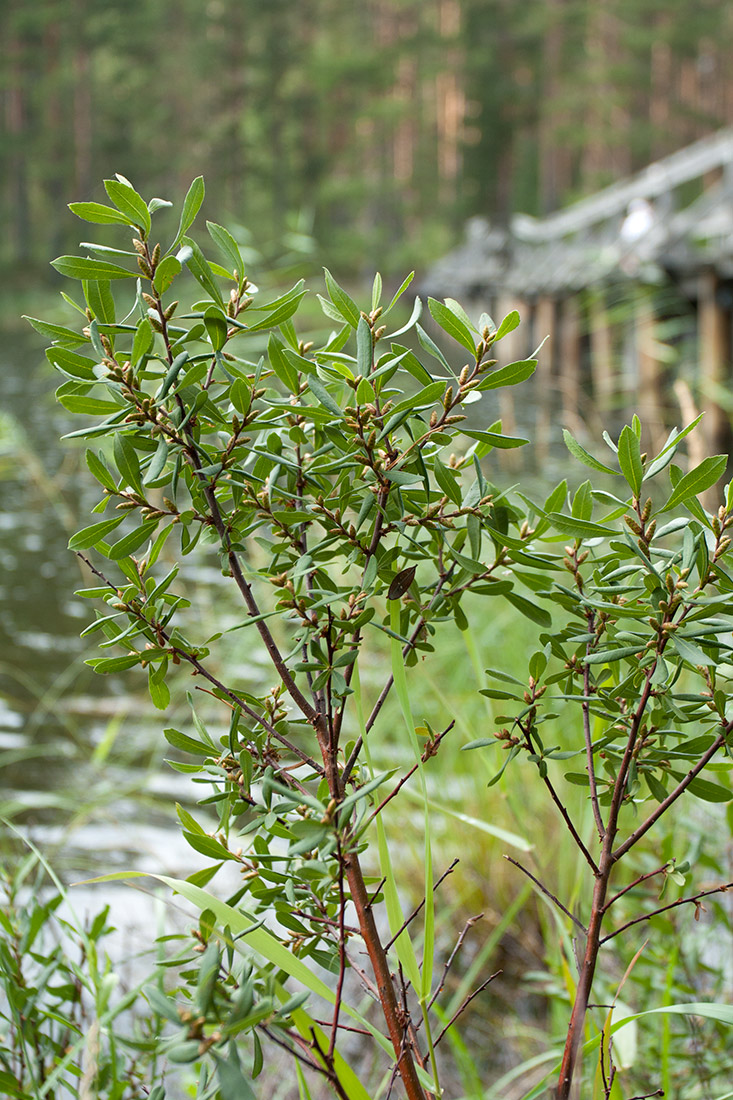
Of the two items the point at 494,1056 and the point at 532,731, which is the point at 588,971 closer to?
the point at 532,731

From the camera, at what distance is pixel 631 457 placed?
2.06 feet

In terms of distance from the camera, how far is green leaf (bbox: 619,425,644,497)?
62 centimetres

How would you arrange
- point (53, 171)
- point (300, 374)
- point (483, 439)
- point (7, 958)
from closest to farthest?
point (483, 439) < point (300, 374) < point (7, 958) < point (53, 171)

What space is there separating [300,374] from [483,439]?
0.58 ft

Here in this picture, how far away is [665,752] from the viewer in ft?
2.12

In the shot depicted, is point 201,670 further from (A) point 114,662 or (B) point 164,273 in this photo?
(B) point 164,273

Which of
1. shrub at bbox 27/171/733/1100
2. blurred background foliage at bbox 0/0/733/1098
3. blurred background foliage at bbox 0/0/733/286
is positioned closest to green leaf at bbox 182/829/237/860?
shrub at bbox 27/171/733/1100

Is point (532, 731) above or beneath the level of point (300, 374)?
beneath

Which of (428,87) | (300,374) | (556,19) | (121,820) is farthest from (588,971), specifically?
(428,87)

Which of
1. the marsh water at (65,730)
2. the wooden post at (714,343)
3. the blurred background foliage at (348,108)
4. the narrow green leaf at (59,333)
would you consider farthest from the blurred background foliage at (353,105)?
the narrow green leaf at (59,333)

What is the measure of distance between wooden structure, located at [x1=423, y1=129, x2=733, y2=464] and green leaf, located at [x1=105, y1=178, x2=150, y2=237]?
2154 millimetres

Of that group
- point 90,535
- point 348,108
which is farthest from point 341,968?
point 348,108

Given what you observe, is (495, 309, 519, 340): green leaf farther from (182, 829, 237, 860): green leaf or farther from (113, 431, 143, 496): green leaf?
(182, 829, 237, 860): green leaf

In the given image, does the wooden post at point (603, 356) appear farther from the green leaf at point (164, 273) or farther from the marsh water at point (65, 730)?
the green leaf at point (164, 273)
